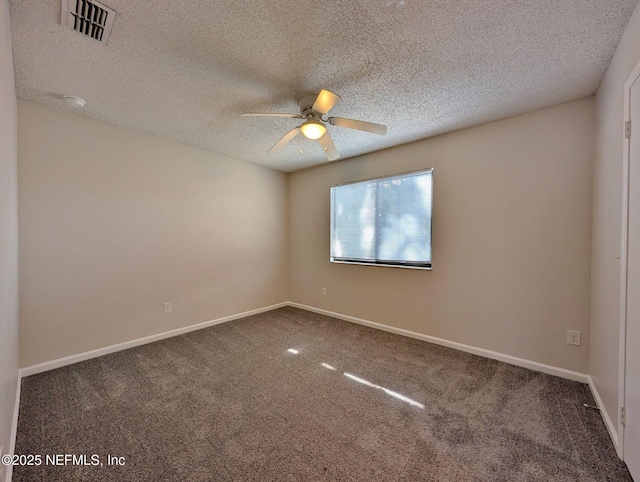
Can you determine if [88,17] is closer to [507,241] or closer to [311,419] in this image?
[311,419]

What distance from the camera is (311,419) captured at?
1.76 meters

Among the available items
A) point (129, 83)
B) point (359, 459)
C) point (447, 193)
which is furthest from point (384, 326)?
point (129, 83)

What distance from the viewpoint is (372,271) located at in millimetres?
3633

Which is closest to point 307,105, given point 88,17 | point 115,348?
point 88,17

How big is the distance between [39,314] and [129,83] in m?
2.17

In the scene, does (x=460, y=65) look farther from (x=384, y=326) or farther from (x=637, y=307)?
(x=384, y=326)

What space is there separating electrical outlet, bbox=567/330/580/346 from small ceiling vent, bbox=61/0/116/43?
392cm

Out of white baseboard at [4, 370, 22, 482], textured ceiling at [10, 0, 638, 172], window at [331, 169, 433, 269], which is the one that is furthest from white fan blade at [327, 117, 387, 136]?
white baseboard at [4, 370, 22, 482]

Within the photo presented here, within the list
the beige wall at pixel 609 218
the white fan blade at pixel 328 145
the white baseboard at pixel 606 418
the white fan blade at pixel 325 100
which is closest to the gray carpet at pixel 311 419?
the white baseboard at pixel 606 418

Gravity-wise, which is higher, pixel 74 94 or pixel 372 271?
pixel 74 94

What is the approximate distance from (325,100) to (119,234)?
8.47ft

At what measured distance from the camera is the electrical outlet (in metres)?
2.23

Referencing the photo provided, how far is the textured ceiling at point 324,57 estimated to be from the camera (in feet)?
4.58

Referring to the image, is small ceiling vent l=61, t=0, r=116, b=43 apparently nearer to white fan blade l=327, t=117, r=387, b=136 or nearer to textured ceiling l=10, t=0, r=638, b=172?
textured ceiling l=10, t=0, r=638, b=172
